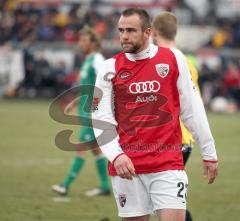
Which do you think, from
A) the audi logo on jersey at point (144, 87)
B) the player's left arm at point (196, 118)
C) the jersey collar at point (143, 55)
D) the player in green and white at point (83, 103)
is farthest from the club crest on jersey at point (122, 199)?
the player in green and white at point (83, 103)

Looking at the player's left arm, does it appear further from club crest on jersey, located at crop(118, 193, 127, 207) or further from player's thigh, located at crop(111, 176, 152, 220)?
club crest on jersey, located at crop(118, 193, 127, 207)

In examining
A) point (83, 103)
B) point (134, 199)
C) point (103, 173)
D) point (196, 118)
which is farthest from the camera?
point (103, 173)

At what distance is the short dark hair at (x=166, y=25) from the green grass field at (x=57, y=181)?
2.66 metres

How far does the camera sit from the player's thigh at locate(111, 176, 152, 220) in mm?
6301

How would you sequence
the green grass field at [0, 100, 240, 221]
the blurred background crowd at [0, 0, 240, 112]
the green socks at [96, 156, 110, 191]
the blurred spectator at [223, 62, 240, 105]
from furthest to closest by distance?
1. the blurred background crowd at [0, 0, 240, 112]
2. the blurred spectator at [223, 62, 240, 105]
3. the green socks at [96, 156, 110, 191]
4. the green grass field at [0, 100, 240, 221]

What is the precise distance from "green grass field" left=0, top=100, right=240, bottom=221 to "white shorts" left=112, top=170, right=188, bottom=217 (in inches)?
128

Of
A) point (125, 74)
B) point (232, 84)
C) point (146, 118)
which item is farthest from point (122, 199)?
point (232, 84)

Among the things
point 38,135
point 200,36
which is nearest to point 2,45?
point 200,36

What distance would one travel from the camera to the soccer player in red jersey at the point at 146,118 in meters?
6.28

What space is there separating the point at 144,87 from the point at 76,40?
2676 centimetres

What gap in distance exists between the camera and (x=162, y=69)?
251 inches

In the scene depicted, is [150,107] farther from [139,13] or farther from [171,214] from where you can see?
[171,214]

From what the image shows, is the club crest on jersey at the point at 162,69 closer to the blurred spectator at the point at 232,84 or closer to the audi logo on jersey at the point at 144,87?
the audi logo on jersey at the point at 144,87

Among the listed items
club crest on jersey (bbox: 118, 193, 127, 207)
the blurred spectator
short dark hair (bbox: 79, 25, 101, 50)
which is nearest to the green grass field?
short dark hair (bbox: 79, 25, 101, 50)
